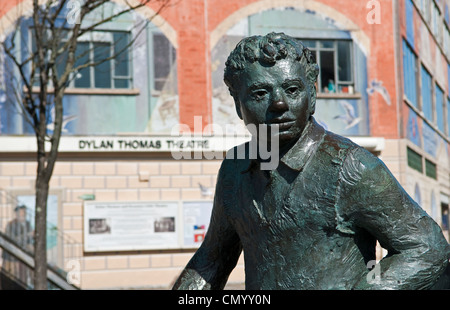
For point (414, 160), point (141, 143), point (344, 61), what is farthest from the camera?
point (414, 160)

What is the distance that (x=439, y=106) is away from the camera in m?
28.4

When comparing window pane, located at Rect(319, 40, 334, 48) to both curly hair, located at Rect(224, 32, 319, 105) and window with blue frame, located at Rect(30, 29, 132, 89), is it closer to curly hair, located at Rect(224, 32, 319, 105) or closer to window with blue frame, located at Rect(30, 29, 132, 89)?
window with blue frame, located at Rect(30, 29, 132, 89)

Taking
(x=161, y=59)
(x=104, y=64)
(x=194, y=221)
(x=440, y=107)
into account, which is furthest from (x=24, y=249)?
(x=440, y=107)

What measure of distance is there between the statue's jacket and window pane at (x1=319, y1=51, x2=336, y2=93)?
1817 centimetres

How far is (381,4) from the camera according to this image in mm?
20938

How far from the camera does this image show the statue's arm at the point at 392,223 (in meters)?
2.27

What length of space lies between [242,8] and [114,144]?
14.2 ft

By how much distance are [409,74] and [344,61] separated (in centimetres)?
270

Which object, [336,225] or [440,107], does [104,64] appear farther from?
[336,225]

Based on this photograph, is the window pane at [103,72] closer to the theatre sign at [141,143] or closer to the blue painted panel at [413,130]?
the theatre sign at [141,143]

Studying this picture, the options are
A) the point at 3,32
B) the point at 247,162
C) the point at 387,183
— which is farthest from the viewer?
the point at 3,32

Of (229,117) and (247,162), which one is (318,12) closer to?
(229,117)

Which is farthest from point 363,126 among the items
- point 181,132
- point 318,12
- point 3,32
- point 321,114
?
point 3,32

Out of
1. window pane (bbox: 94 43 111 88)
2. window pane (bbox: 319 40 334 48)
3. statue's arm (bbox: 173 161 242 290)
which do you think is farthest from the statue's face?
window pane (bbox: 319 40 334 48)
